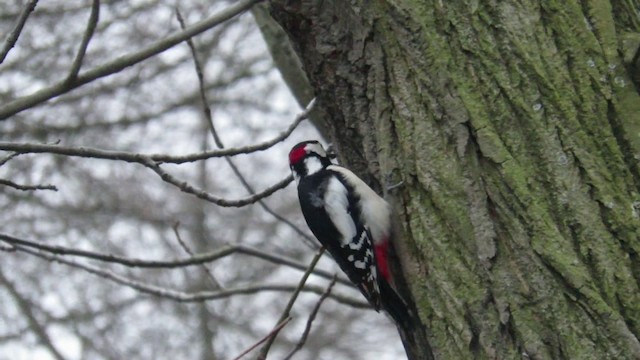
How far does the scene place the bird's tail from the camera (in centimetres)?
276

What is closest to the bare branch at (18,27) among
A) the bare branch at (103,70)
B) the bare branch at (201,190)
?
the bare branch at (103,70)

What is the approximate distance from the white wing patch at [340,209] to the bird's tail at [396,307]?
40cm

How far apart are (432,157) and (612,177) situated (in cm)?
48

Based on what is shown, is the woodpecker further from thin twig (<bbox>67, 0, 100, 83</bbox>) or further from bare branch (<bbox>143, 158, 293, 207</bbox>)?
thin twig (<bbox>67, 0, 100, 83</bbox>)

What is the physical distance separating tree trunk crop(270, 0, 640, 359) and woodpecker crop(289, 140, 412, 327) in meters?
0.49

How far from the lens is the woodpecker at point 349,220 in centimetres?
330

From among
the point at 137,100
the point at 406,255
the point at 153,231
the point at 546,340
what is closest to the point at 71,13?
the point at 137,100

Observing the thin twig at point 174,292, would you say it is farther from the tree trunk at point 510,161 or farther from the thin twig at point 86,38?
the tree trunk at point 510,161

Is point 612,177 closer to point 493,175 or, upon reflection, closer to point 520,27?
point 493,175

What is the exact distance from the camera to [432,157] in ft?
8.61

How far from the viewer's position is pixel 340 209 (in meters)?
3.79

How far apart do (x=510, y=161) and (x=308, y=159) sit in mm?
1813

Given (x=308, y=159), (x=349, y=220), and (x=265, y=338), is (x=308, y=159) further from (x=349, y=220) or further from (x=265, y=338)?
(x=265, y=338)

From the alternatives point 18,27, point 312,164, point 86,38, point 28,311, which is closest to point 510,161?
point 86,38
